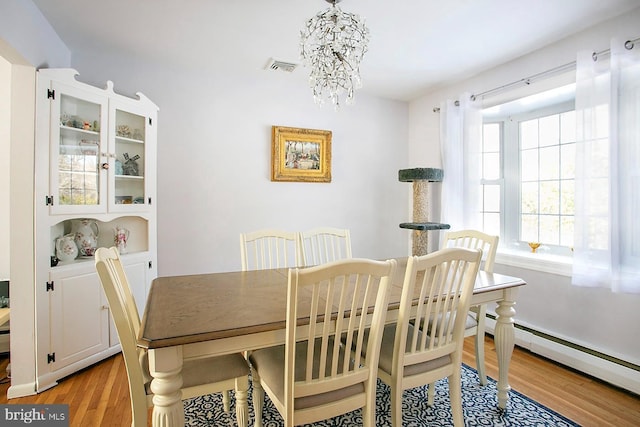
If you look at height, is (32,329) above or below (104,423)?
above

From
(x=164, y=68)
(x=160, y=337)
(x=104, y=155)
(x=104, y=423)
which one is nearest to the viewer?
(x=160, y=337)

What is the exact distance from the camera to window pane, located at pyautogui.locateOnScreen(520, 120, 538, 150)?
3.00m

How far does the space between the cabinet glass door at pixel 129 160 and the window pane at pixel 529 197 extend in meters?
3.36

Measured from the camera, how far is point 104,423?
69.6 inches

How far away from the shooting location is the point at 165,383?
114 cm

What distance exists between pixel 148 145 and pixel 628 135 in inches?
135

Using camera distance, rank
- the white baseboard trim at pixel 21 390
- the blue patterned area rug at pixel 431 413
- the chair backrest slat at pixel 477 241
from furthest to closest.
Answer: the chair backrest slat at pixel 477 241
the white baseboard trim at pixel 21 390
the blue patterned area rug at pixel 431 413

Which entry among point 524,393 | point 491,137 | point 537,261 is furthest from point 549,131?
point 524,393

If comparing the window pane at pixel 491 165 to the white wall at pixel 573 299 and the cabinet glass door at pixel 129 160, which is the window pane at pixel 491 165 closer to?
the white wall at pixel 573 299

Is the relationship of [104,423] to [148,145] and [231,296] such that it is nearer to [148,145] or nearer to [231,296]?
[231,296]

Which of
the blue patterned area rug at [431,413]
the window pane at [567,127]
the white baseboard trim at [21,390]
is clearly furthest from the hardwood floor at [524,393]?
the window pane at [567,127]

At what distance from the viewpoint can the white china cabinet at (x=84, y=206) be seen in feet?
6.83

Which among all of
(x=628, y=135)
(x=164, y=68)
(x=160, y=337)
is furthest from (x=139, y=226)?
(x=628, y=135)

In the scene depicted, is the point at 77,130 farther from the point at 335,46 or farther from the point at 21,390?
the point at 335,46
